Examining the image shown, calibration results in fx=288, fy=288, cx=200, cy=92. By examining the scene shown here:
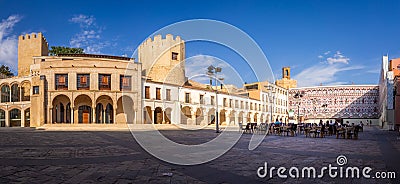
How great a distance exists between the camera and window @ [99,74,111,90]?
3459cm

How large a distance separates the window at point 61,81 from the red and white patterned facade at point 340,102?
4271 cm

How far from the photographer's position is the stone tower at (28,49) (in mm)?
47375

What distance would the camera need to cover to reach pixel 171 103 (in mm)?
40562

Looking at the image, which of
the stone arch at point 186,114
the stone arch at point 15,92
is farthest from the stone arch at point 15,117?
the stone arch at point 186,114

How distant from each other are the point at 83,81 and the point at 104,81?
2.36 m

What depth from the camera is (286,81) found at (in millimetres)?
79750

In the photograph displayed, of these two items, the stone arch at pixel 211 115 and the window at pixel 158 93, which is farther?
the stone arch at pixel 211 115

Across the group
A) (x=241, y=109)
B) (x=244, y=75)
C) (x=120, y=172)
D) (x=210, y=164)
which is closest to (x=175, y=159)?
(x=210, y=164)

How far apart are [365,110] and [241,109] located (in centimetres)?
2599

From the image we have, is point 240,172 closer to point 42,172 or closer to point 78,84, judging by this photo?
point 42,172

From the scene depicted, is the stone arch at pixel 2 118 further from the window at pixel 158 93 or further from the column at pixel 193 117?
the column at pixel 193 117

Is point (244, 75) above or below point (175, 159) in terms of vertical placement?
above

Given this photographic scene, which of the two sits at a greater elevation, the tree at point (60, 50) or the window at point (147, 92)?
the tree at point (60, 50)

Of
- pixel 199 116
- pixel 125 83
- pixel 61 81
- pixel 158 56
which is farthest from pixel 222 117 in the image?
pixel 61 81
